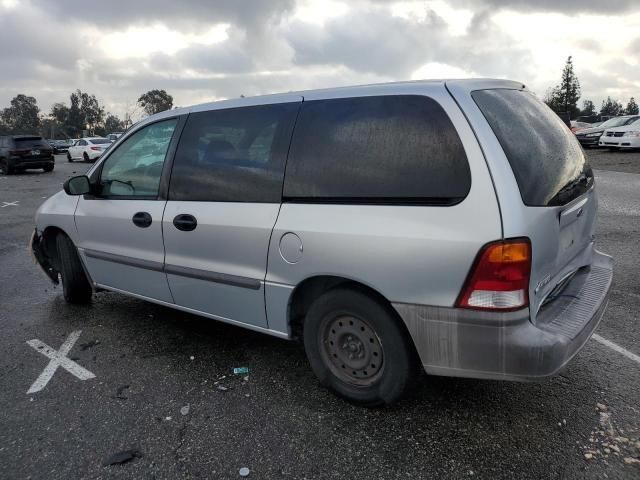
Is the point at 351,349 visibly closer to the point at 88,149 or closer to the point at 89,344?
the point at 89,344

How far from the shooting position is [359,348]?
9.32 ft

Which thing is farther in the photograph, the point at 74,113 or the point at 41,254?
the point at 74,113

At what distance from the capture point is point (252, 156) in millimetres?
3201

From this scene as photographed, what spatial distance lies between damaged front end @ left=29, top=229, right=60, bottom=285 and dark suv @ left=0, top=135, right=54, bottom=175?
20.3 metres

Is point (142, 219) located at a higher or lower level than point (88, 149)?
higher

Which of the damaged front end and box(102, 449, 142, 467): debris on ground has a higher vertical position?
the damaged front end

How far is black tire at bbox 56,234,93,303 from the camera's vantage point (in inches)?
182

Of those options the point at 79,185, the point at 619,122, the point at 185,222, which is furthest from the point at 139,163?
the point at 619,122

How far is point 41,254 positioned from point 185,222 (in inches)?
93.9

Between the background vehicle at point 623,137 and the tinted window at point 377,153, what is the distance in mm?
22132

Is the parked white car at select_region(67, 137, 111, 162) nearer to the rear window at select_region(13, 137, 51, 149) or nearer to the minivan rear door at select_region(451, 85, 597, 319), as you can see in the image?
the rear window at select_region(13, 137, 51, 149)

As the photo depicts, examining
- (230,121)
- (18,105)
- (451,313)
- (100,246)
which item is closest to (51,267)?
(100,246)

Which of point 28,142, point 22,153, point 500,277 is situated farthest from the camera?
point 28,142

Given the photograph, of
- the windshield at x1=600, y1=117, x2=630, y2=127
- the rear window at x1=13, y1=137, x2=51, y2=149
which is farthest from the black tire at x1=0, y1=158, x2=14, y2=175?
the windshield at x1=600, y1=117, x2=630, y2=127
